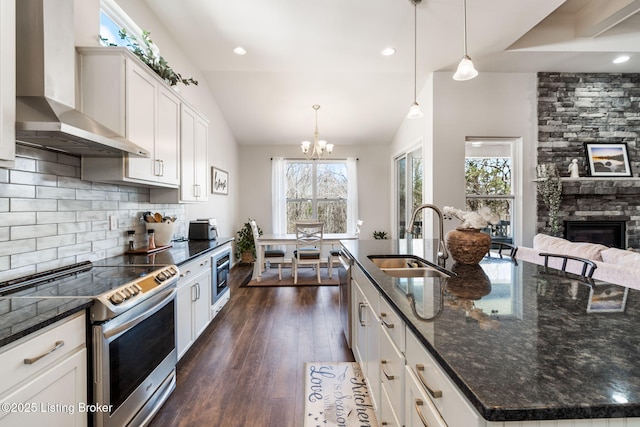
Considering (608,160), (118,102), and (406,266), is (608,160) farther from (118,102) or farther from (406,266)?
(118,102)

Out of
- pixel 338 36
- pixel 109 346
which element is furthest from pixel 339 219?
pixel 109 346

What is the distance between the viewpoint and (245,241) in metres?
5.76

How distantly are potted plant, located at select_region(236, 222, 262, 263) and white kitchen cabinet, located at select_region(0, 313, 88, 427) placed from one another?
177 inches

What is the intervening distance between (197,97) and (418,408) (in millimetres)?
4354

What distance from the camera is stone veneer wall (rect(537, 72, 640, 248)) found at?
4129mm

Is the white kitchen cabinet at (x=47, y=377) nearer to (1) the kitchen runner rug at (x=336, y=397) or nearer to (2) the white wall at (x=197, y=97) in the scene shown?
(1) the kitchen runner rug at (x=336, y=397)

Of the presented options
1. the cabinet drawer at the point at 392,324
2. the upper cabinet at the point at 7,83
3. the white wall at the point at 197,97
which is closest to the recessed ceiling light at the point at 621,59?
the cabinet drawer at the point at 392,324

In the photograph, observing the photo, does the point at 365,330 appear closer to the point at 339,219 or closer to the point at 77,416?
the point at 77,416

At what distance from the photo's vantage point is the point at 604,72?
417 centimetres

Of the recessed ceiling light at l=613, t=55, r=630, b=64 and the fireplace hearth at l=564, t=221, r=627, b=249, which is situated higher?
the recessed ceiling light at l=613, t=55, r=630, b=64

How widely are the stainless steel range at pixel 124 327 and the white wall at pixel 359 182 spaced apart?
173 inches

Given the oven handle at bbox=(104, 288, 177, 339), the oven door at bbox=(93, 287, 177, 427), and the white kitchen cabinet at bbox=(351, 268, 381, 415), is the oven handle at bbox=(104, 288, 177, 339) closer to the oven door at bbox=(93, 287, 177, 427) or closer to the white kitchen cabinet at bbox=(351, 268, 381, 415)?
the oven door at bbox=(93, 287, 177, 427)

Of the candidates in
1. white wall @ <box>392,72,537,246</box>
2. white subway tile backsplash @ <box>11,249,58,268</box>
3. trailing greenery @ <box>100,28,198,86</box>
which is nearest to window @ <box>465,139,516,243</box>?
white wall @ <box>392,72,537,246</box>

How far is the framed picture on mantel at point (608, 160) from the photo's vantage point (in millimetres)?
4125
